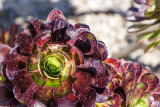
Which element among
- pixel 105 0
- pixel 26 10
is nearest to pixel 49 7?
pixel 26 10

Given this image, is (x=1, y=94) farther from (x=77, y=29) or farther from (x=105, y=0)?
(x=105, y=0)

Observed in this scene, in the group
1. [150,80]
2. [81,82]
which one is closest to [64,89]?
[81,82]

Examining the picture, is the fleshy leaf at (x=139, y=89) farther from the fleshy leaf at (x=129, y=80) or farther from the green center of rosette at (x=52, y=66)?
the green center of rosette at (x=52, y=66)

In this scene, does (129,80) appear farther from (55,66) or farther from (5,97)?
(5,97)

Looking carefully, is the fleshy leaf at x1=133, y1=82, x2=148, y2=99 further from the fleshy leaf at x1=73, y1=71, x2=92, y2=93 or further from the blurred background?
the blurred background

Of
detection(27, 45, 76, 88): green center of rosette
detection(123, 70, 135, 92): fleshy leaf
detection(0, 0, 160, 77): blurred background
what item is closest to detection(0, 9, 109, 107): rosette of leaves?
detection(27, 45, 76, 88): green center of rosette
